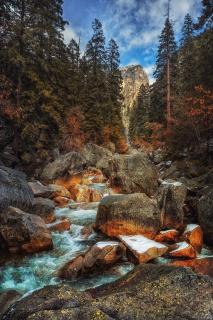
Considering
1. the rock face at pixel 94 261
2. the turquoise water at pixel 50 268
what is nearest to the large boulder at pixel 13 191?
the turquoise water at pixel 50 268

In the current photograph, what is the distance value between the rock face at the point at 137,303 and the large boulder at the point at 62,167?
17128 mm

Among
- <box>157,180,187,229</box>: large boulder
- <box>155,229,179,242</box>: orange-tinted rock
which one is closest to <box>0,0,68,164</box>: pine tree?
<box>157,180,187,229</box>: large boulder

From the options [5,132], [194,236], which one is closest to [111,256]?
[194,236]

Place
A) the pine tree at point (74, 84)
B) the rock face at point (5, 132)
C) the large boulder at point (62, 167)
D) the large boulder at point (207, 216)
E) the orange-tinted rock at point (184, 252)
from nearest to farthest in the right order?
the orange-tinted rock at point (184, 252) < the large boulder at point (207, 216) < the rock face at point (5, 132) < the large boulder at point (62, 167) < the pine tree at point (74, 84)

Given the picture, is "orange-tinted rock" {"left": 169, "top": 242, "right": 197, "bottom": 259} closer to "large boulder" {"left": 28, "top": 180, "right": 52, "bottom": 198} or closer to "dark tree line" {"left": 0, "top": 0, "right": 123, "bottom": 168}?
"large boulder" {"left": 28, "top": 180, "right": 52, "bottom": 198}

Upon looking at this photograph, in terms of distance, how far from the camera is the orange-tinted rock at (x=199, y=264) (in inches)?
323

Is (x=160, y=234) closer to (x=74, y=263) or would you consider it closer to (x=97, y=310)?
(x=74, y=263)

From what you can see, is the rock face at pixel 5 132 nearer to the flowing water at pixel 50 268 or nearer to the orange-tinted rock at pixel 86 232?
the flowing water at pixel 50 268

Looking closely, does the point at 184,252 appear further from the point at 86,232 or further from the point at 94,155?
the point at 94,155

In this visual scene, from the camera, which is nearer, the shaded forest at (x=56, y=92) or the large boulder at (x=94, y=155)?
the shaded forest at (x=56, y=92)

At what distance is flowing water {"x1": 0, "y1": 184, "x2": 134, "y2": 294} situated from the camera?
7.85 meters

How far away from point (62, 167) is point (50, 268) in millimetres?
13802

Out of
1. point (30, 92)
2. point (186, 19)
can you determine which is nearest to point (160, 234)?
point (30, 92)

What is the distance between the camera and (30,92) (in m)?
22.5
